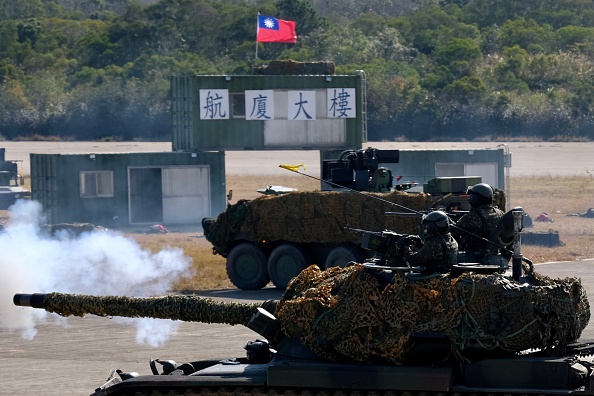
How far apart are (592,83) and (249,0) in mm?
43407

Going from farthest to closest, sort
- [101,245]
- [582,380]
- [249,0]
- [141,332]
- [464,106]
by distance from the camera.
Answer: [249,0], [464,106], [101,245], [141,332], [582,380]

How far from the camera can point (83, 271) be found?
75.7ft

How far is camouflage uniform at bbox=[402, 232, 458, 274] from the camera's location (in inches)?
470

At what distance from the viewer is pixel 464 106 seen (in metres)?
64.4

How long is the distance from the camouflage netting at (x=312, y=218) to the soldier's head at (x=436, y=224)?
11552mm

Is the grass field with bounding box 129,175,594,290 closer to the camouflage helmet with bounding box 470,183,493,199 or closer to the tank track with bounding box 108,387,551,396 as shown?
the camouflage helmet with bounding box 470,183,493,199

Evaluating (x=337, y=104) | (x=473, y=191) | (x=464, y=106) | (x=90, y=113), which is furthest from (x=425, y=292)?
(x=90, y=113)

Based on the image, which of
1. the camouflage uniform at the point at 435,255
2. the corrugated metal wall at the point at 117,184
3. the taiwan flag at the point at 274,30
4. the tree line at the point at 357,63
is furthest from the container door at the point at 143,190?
the tree line at the point at 357,63

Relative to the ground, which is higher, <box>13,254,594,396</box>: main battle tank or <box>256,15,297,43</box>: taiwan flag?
<box>256,15,297,43</box>: taiwan flag

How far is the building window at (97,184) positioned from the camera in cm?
3662

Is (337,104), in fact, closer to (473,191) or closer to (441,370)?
(473,191)

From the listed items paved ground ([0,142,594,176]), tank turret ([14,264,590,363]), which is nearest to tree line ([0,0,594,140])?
paved ground ([0,142,594,176])

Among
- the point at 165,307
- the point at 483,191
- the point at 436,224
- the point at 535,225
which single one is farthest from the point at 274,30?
the point at 436,224

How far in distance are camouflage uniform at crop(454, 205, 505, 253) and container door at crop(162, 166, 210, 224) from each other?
78.0 feet
